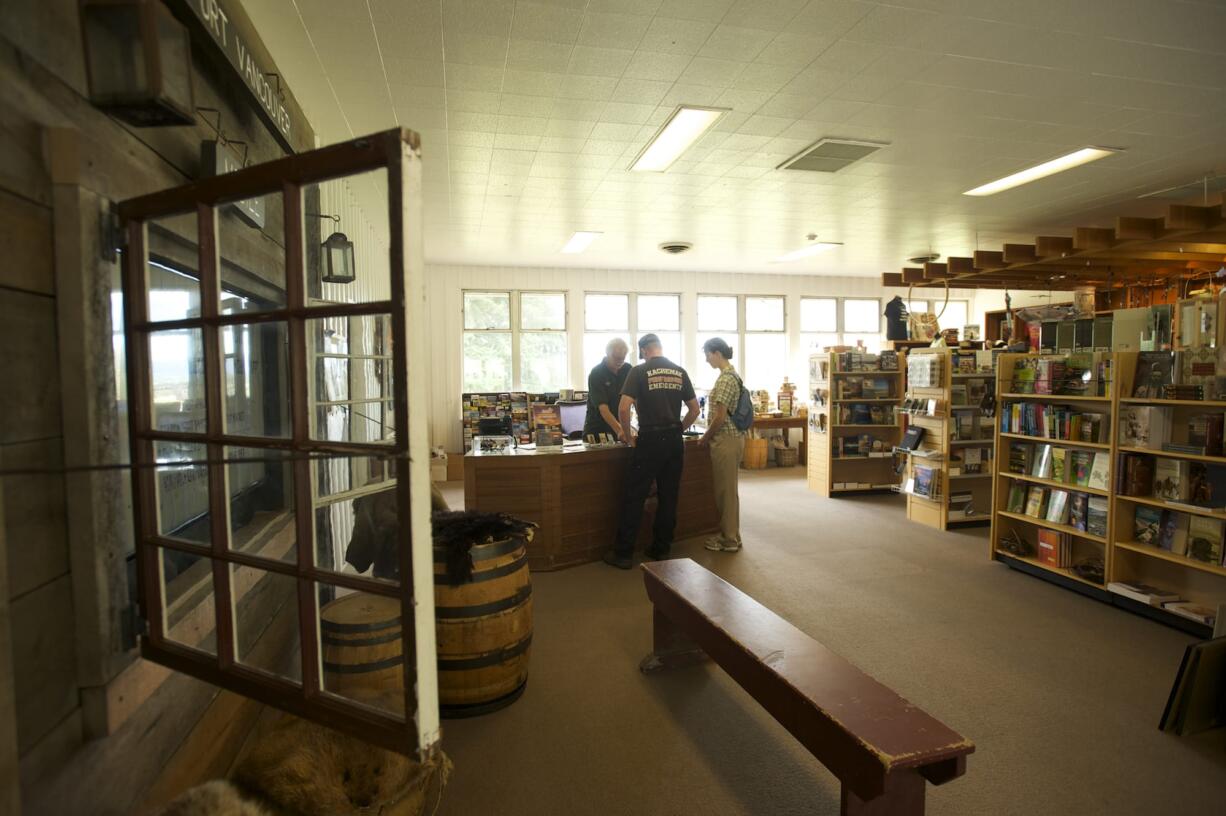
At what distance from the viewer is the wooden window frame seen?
126 cm

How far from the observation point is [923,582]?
448cm

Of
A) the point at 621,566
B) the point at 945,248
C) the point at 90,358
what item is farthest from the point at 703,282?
the point at 90,358

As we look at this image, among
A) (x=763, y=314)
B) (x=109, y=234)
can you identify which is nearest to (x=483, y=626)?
(x=109, y=234)

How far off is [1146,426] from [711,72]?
3538 mm

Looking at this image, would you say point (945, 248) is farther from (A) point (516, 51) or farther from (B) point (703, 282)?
(A) point (516, 51)

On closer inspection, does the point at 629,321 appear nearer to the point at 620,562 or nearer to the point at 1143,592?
the point at 620,562

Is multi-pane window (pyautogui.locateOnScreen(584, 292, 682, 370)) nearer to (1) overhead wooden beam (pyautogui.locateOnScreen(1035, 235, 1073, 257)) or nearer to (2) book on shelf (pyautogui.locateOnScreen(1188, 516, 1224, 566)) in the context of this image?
(1) overhead wooden beam (pyautogui.locateOnScreen(1035, 235, 1073, 257))

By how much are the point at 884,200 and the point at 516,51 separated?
4477 mm

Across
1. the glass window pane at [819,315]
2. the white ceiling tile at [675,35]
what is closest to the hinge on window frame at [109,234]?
the white ceiling tile at [675,35]

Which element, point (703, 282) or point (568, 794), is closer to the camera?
point (568, 794)

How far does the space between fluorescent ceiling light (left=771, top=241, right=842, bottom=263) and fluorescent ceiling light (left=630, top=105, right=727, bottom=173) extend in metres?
4.05

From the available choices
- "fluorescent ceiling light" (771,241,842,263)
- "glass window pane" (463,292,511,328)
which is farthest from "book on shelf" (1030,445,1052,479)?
"glass window pane" (463,292,511,328)

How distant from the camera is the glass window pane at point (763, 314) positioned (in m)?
11.1

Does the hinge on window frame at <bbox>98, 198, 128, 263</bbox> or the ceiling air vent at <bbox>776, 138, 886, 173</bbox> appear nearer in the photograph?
the hinge on window frame at <bbox>98, 198, 128, 263</bbox>
